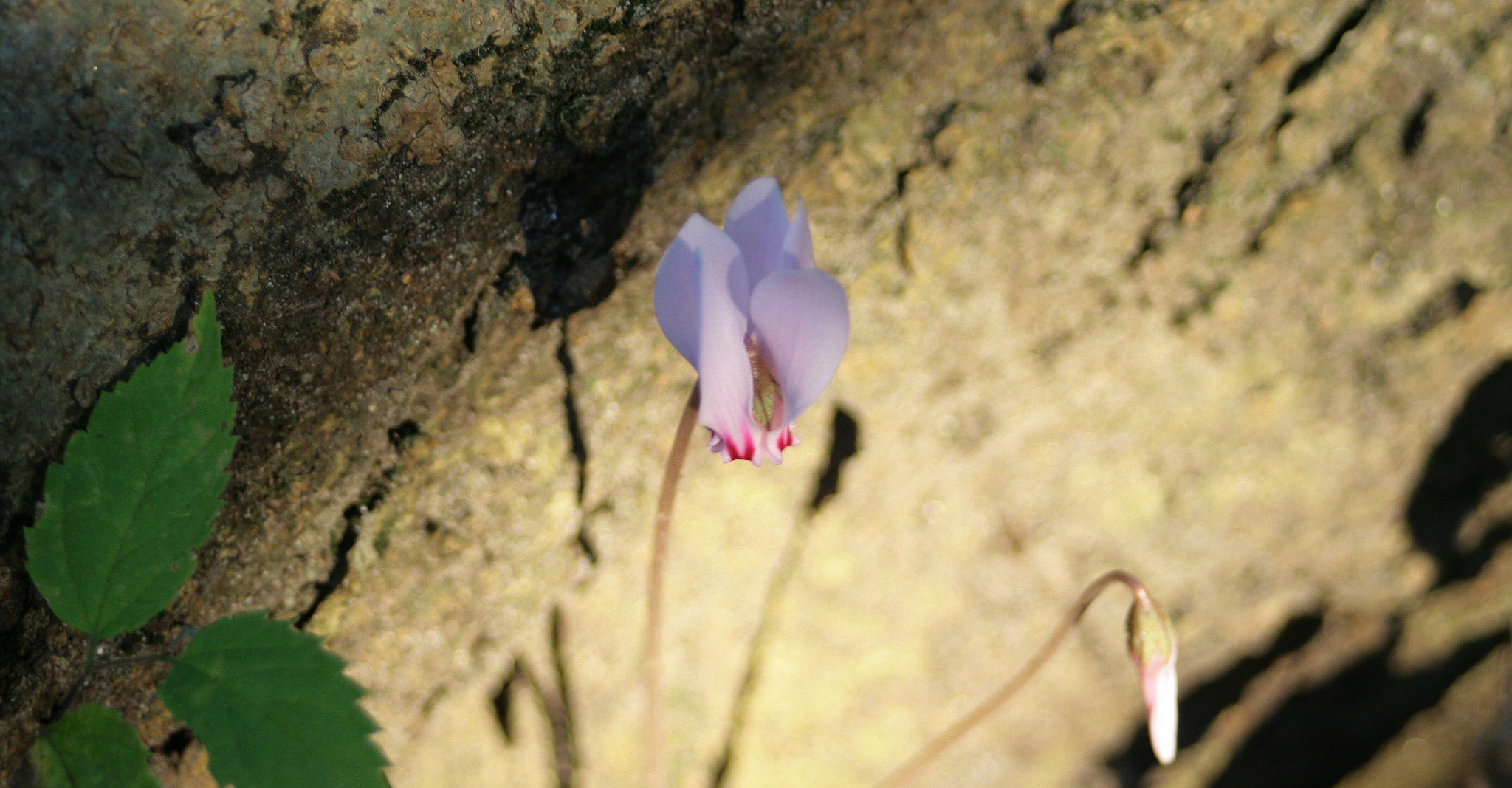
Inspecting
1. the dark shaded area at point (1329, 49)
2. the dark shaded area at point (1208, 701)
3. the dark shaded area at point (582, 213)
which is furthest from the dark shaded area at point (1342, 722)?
the dark shaded area at point (582, 213)

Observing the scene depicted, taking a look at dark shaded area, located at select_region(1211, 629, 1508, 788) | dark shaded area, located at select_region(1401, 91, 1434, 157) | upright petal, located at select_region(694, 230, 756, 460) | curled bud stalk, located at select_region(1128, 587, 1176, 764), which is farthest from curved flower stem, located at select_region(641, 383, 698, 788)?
dark shaded area, located at select_region(1211, 629, 1508, 788)

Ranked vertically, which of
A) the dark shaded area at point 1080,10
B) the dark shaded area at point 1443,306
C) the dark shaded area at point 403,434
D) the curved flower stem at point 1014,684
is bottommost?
the curved flower stem at point 1014,684

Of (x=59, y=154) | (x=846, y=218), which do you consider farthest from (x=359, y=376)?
(x=846, y=218)

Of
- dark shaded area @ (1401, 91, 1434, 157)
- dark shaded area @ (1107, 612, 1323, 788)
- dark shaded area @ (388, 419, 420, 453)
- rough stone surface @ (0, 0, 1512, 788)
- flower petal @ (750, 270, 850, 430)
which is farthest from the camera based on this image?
dark shaded area @ (1107, 612, 1323, 788)

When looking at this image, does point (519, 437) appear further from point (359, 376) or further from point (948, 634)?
point (948, 634)

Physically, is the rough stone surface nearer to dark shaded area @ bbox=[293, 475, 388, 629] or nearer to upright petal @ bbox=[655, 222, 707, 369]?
dark shaded area @ bbox=[293, 475, 388, 629]

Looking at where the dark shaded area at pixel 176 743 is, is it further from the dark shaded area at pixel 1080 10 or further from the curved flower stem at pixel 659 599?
the dark shaded area at pixel 1080 10
